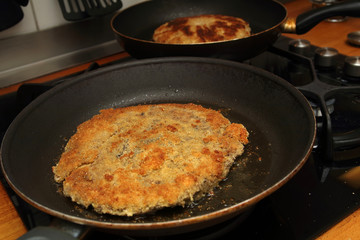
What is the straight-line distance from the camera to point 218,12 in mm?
1442

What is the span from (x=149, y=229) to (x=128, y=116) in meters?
0.46

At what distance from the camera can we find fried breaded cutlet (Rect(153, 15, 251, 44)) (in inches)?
45.1

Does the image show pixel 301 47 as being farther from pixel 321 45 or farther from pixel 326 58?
pixel 321 45

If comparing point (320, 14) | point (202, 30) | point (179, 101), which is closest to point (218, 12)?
point (202, 30)

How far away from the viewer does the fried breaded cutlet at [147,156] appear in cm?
67

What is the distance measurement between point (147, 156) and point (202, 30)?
0.59 meters

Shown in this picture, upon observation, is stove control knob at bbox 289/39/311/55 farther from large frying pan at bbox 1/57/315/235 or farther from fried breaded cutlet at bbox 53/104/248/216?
fried breaded cutlet at bbox 53/104/248/216

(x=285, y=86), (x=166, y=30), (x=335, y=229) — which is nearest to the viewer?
(x=335, y=229)

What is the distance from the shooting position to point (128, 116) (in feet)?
3.08

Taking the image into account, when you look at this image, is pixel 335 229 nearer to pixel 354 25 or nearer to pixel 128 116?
pixel 128 116

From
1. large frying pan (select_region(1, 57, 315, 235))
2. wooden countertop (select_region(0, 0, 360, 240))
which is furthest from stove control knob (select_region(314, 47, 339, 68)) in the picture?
A: large frying pan (select_region(1, 57, 315, 235))

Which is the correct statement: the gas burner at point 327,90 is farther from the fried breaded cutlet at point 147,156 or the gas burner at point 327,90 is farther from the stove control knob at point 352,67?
the fried breaded cutlet at point 147,156

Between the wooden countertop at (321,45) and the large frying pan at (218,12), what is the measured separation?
0.21 metres

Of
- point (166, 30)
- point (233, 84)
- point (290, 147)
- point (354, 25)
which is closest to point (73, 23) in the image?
point (166, 30)
